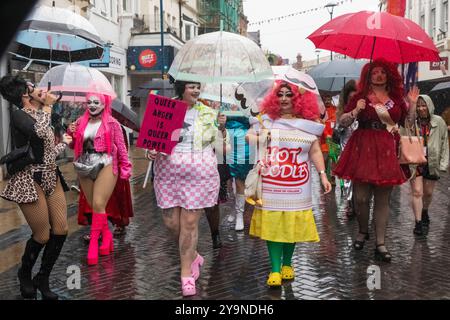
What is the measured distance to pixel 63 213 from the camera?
15.0 feet

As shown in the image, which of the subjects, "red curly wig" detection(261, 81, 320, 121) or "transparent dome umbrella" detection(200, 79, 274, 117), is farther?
"transparent dome umbrella" detection(200, 79, 274, 117)

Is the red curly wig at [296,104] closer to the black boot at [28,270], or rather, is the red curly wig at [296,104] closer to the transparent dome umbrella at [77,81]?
the transparent dome umbrella at [77,81]

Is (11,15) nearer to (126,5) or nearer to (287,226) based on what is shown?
(287,226)

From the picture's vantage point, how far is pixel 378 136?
18.8ft

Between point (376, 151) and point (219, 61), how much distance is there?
1.89 m

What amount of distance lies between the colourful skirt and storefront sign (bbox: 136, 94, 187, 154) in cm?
100

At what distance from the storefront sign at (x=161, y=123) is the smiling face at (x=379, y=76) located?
2.20 meters

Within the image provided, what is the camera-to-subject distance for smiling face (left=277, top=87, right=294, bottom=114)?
480 cm

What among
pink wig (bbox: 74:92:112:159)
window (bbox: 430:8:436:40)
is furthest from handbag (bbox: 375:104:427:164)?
window (bbox: 430:8:436:40)

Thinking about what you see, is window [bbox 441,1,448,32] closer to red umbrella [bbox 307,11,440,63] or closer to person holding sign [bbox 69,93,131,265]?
red umbrella [bbox 307,11,440,63]

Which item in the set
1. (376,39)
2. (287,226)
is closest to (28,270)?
(287,226)

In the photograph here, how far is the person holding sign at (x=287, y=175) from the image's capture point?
15.5ft

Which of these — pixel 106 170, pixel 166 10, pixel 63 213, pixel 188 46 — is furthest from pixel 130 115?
pixel 166 10

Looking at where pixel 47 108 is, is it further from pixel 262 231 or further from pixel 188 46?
pixel 262 231
